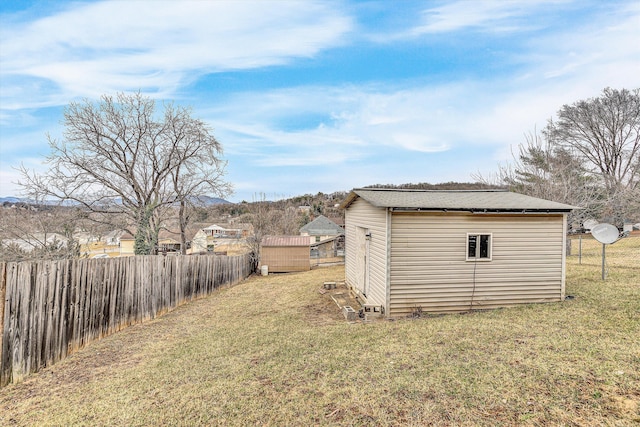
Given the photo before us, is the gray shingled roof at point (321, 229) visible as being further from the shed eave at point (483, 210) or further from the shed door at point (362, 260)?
A: the shed eave at point (483, 210)

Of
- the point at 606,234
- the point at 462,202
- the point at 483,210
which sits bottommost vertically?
the point at 606,234

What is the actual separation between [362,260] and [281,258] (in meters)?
12.0

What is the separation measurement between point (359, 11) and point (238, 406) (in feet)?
40.7

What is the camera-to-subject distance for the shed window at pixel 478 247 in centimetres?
811

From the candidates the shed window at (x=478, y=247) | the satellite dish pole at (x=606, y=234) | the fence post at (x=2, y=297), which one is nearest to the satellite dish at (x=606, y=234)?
the satellite dish pole at (x=606, y=234)

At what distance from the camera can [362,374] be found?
4629mm

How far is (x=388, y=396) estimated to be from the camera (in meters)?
3.99

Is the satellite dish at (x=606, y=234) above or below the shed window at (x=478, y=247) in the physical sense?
above

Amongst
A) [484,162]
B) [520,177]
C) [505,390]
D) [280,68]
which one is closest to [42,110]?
[280,68]

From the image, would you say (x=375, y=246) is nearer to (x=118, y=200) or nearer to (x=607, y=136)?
(x=118, y=200)

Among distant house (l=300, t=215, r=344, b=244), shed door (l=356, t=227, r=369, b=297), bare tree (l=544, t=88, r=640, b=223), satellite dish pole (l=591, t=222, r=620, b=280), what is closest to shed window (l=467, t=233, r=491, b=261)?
shed door (l=356, t=227, r=369, b=297)

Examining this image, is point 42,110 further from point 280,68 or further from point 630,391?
point 630,391

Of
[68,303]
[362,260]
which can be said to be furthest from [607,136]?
[68,303]

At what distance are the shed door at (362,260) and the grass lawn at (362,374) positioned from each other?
2.26m
